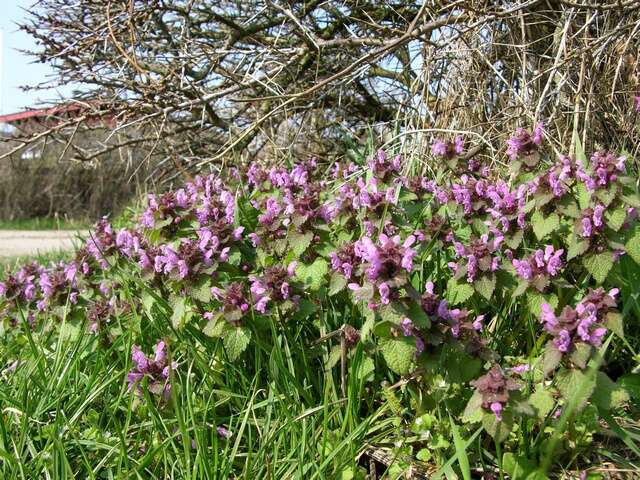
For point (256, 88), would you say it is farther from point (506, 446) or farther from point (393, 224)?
point (506, 446)

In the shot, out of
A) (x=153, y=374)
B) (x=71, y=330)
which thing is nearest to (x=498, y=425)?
Result: (x=153, y=374)

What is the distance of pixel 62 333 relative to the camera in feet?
7.59

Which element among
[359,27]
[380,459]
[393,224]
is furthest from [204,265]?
[359,27]

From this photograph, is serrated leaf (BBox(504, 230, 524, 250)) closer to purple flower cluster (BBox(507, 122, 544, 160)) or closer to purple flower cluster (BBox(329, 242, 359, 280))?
purple flower cluster (BBox(507, 122, 544, 160))

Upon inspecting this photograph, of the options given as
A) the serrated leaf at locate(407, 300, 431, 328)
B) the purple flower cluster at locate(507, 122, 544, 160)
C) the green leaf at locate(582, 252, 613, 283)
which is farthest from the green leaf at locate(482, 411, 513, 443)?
the purple flower cluster at locate(507, 122, 544, 160)

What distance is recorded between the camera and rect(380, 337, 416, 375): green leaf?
5.31 feet

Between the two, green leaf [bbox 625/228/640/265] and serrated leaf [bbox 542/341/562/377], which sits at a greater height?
serrated leaf [bbox 542/341/562/377]

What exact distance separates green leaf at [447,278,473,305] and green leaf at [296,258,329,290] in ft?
1.32

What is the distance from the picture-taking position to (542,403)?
1.51 meters

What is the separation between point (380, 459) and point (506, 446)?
13.9 inches

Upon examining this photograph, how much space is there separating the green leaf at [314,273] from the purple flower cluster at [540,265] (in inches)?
23.8

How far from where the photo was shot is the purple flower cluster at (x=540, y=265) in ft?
6.01

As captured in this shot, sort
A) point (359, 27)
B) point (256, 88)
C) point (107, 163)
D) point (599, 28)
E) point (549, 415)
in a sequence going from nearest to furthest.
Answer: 1. point (549, 415)
2. point (599, 28)
3. point (256, 88)
4. point (359, 27)
5. point (107, 163)

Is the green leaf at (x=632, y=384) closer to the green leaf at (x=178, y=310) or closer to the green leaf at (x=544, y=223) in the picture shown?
the green leaf at (x=544, y=223)
